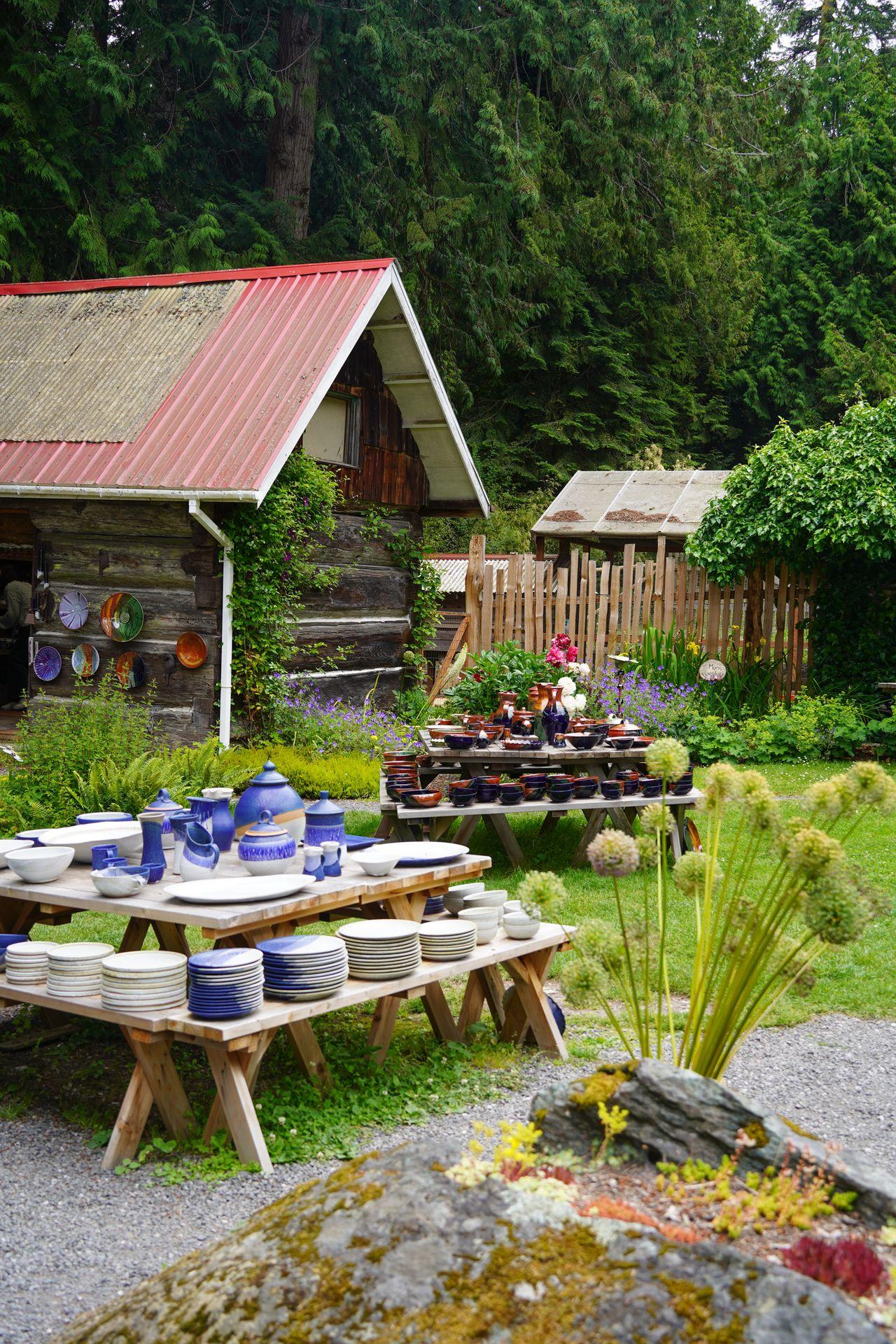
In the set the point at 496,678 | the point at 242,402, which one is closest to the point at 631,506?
the point at 242,402

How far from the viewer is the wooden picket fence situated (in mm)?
13969

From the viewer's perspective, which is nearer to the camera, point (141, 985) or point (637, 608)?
point (141, 985)

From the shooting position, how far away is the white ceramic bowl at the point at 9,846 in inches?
194

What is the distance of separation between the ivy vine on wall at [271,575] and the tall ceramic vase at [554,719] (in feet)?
11.7

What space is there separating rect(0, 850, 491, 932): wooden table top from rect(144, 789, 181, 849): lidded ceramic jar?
0.51 ft

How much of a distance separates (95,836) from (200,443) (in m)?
6.52

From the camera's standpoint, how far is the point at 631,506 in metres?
18.2

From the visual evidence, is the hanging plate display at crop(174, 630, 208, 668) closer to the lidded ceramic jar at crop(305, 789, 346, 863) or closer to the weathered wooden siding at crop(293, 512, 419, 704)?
the weathered wooden siding at crop(293, 512, 419, 704)

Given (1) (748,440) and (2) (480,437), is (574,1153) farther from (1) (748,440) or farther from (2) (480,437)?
(1) (748,440)

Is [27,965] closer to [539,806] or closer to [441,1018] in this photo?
[441,1018]

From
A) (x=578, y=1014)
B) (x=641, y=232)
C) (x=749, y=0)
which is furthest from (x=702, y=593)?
(x=749, y=0)

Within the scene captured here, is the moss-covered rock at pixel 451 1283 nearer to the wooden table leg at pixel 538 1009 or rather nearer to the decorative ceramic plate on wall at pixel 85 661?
the wooden table leg at pixel 538 1009

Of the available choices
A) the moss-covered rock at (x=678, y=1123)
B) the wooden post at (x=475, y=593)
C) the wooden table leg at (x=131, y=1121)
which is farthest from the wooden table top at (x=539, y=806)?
the wooden post at (x=475, y=593)

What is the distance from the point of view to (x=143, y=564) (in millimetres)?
11117
